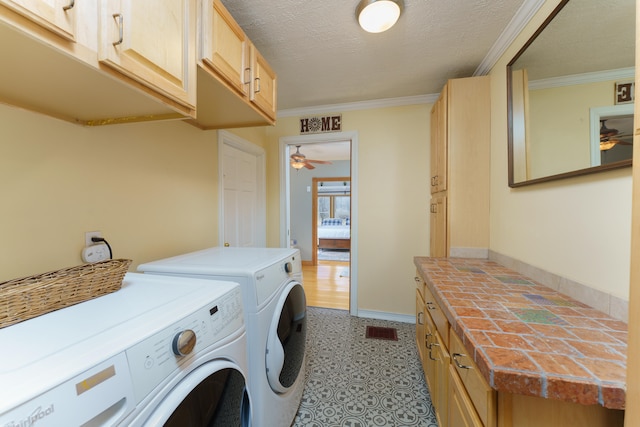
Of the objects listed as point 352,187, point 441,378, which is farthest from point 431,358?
point 352,187

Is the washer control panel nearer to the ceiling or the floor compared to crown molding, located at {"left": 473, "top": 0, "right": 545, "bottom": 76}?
nearer to the floor

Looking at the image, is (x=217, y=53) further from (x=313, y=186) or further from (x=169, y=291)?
(x=313, y=186)

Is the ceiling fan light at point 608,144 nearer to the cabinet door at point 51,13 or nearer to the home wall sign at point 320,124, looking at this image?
the cabinet door at point 51,13

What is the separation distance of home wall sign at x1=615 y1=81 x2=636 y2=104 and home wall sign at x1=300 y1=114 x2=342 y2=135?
6.82ft

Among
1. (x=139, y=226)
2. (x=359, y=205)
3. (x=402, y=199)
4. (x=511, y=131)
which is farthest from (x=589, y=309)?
(x=139, y=226)

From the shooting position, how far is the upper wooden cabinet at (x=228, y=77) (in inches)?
42.1

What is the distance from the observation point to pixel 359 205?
2730 millimetres

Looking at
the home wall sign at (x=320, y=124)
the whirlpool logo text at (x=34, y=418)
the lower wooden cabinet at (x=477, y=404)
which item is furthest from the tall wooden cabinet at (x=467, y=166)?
the whirlpool logo text at (x=34, y=418)

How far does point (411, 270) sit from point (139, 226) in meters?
2.36

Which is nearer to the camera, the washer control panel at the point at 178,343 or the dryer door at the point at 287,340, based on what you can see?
the washer control panel at the point at 178,343

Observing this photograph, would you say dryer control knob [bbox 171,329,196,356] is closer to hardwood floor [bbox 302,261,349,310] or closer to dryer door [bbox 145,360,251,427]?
dryer door [bbox 145,360,251,427]

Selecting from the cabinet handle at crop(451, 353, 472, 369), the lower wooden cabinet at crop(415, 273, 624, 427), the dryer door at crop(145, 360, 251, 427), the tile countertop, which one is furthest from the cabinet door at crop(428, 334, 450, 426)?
the dryer door at crop(145, 360, 251, 427)

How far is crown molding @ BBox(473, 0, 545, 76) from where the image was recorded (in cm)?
137

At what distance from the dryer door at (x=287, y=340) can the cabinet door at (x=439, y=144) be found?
1.48 metres
